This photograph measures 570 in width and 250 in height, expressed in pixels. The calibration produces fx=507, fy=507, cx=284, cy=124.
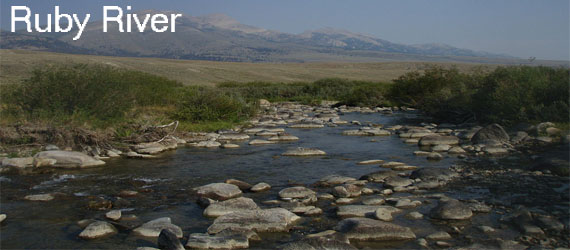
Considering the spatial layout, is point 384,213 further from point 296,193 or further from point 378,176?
point 378,176

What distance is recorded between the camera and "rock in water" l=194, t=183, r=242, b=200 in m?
9.72

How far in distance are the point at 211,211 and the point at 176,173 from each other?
384 centimetres

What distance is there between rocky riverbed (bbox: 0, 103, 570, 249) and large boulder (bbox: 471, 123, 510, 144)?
58 mm

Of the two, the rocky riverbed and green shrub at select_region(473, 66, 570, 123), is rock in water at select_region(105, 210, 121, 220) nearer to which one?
the rocky riverbed

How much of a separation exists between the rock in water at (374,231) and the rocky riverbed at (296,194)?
0.02 metres

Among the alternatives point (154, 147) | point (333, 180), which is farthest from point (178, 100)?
point (333, 180)

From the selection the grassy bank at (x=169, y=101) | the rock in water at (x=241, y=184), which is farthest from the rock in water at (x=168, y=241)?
the grassy bank at (x=169, y=101)

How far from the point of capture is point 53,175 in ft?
38.1

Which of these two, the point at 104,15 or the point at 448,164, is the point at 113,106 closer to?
the point at 104,15

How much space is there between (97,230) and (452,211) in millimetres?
5528

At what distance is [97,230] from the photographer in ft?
24.5

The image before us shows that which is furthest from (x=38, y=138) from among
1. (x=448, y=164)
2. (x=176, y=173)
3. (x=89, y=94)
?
(x=448, y=164)

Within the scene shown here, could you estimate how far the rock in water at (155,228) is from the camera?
7406mm

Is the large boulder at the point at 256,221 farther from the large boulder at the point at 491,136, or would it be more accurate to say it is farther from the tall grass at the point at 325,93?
the tall grass at the point at 325,93
